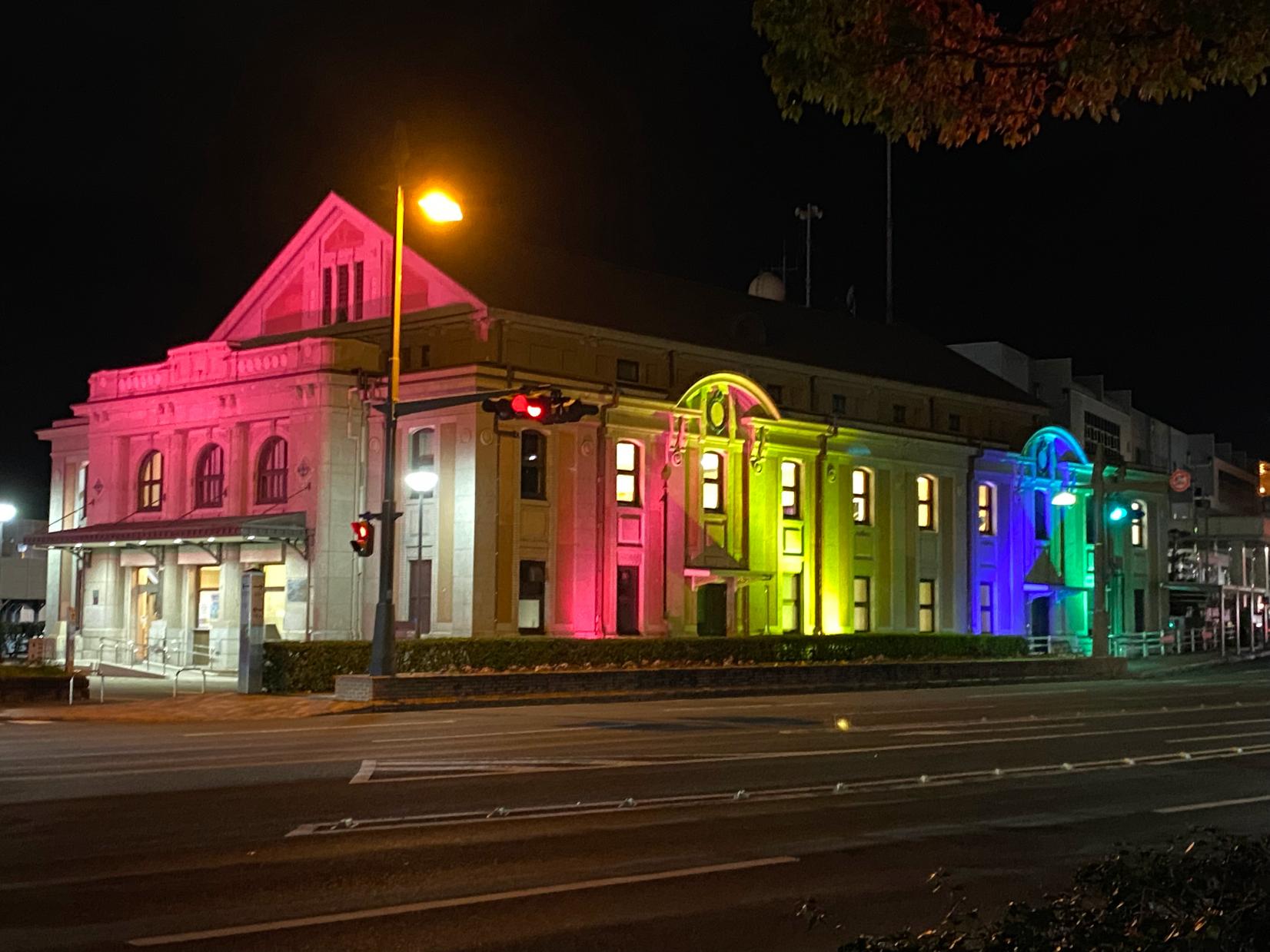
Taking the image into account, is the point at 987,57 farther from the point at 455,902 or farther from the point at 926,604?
the point at 926,604

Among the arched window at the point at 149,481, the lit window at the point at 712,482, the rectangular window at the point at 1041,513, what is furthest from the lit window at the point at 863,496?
the arched window at the point at 149,481

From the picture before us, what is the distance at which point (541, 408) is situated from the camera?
82.8 ft

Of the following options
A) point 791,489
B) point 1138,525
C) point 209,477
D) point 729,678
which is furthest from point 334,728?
point 1138,525

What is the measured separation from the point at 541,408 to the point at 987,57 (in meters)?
16.4

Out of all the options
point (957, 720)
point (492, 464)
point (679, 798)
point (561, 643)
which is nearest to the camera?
point (679, 798)

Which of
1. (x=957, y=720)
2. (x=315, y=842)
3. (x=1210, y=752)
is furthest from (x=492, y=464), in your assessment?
(x=315, y=842)

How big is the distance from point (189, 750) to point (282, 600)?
82.4 ft

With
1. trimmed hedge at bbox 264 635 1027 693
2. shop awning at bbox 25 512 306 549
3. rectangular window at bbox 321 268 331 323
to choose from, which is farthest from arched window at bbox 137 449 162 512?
trimmed hedge at bbox 264 635 1027 693

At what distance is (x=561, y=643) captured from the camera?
125 ft

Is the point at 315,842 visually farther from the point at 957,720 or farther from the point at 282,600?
the point at 282,600

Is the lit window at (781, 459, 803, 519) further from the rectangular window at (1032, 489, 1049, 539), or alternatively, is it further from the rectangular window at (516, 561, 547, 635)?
the rectangular window at (1032, 489, 1049, 539)

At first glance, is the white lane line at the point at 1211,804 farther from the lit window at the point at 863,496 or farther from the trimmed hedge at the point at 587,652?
the lit window at the point at 863,496

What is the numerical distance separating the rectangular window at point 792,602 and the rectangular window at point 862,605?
10.3 ft

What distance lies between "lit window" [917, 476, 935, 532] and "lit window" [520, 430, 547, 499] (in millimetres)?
18255
